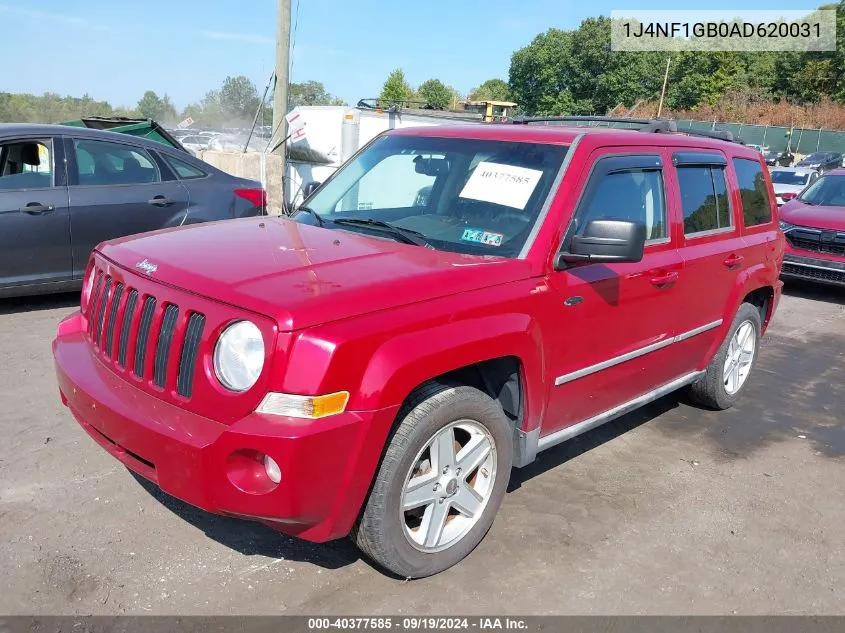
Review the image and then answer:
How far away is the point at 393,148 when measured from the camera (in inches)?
172

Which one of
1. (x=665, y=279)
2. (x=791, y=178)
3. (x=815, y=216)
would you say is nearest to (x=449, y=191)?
(x=665, y=279)

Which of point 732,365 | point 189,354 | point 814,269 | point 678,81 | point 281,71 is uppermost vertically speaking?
point 678,81

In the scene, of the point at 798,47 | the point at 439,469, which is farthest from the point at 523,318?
the point at 798,47

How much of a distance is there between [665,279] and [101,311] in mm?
2837

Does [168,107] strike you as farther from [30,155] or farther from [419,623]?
[419,623]

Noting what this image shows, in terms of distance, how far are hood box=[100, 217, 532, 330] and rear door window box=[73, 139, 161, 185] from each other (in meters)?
3.59

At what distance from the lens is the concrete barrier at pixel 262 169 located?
38.7ft

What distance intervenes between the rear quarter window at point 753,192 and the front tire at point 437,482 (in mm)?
2870

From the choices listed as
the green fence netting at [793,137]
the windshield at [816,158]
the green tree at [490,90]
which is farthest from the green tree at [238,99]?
the green tree at [490,90]

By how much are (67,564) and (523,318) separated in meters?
2.13

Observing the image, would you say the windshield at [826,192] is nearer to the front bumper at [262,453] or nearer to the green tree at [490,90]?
the front bumper at [262,453]

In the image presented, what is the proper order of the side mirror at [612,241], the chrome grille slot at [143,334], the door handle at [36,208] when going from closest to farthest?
the chrome grille slot at [143,334] < the side mirror at [612,241] < the door handle at [36,208]

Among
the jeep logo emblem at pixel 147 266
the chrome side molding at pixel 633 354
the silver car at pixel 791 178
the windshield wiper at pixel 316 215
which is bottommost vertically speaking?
the chrome side molding at pixel 633 354

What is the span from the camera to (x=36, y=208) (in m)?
6.32
